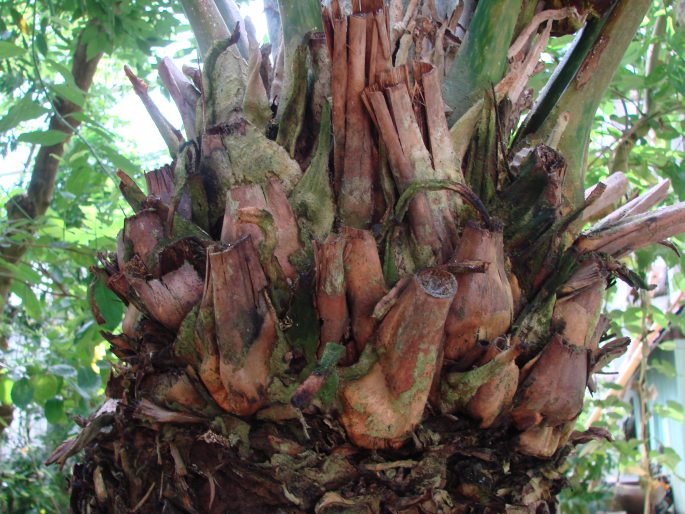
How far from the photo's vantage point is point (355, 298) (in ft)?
3.34

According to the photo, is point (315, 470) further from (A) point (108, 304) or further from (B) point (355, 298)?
(A) point (108, 304)

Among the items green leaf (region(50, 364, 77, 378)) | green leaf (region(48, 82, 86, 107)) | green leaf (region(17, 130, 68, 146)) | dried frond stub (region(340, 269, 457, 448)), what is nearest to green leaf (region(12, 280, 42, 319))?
green leaf (region(50, 364, 77, 378))

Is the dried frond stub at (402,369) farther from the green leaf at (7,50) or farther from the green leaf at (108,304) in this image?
the green leaf at (7,50)

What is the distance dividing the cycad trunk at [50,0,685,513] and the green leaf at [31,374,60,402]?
44.1 inches

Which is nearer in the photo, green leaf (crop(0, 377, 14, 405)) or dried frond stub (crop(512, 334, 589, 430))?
dried frond stub (crop(512, 334, 589, 430))

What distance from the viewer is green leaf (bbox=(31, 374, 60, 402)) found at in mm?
2244

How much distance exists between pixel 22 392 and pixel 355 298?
5.34 feet

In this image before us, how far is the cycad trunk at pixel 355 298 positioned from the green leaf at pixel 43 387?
1121mm

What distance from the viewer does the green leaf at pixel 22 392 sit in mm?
2178

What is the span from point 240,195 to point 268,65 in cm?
46

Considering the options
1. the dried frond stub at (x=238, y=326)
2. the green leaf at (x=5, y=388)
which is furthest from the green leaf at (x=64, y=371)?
the dried frond stub at (x=238, y=326)

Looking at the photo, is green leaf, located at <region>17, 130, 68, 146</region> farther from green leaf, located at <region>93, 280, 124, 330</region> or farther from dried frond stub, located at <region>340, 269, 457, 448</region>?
dried frond stub, located at <region>340, 269, 457, 448</region>

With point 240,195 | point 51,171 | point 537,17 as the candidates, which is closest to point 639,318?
point 537,17

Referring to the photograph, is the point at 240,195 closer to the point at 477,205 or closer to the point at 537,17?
the point at 477,205
